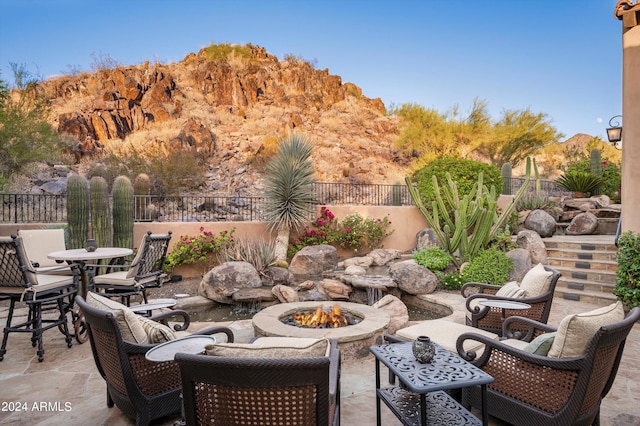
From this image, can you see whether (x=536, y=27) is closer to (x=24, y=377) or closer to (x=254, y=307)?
(x=254, y=307)

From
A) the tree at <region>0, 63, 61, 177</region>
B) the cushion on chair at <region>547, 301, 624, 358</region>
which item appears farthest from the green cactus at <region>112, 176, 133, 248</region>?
the tree at <region>0, 63, 61, 177</region>

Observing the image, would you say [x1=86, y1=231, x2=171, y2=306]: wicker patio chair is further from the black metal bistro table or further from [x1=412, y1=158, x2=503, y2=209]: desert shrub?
[x1=412, y1=158, x2=503, y2=209]: desert shrub

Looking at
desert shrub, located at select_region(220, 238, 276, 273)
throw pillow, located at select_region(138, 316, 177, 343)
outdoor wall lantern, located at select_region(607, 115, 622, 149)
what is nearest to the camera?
throw pillow, located at select_region(138, 316, 177, 343)

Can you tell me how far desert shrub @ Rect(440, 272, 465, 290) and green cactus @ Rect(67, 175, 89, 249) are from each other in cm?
680

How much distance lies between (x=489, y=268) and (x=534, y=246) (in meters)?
1.95

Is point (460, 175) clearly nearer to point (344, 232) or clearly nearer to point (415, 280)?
point (344, 232)

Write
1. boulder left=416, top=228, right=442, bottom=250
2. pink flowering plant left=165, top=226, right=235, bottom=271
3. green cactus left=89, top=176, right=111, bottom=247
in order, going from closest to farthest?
green cactus left=89, top=176, right=111, bottom=247 → pink flowering plant left=165, top=226, right=235, bottom=271 → boulder left=416, top=228, right=442, bottom=250

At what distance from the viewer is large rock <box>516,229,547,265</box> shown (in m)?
7.85

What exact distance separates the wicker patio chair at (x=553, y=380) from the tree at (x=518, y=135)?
20.6 metres

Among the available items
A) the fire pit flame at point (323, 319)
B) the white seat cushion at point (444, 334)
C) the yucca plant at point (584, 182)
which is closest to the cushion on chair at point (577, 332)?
the white seat cushion at point (444, 334)

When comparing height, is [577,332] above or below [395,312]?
above

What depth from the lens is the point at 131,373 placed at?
222 centimetres

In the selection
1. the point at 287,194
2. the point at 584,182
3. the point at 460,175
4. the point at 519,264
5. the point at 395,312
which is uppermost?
the point at 460,175

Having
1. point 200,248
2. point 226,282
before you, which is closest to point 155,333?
point 226,282
